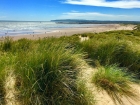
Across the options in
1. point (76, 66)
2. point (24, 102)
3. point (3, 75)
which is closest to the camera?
point (24, 102)

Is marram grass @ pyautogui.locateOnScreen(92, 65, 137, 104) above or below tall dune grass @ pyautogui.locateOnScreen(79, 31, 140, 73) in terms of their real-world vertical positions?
below

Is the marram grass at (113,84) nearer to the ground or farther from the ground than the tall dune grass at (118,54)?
nearer to the ground

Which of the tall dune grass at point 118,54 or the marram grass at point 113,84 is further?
the tall dune grass at point 118,54

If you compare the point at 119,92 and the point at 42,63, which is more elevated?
the point at 42,63

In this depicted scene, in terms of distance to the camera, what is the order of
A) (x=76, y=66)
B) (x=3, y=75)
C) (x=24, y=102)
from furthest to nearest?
(x=76, y=66) < (x=3, y=75) < (x=24, y=102)

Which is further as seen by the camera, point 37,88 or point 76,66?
point 76,66

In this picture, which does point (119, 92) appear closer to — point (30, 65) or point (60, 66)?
point (60, 66)

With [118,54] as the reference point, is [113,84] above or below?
below

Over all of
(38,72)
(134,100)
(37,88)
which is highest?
(38,72)

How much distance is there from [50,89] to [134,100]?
1792mm

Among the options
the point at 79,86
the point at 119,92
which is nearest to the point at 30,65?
the point at 79,86

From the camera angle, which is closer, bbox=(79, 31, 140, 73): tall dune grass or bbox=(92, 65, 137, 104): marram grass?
bbox=(92, 65, 137, 104): marram grass

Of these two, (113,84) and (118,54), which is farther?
(118,54)

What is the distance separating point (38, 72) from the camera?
3061mm
